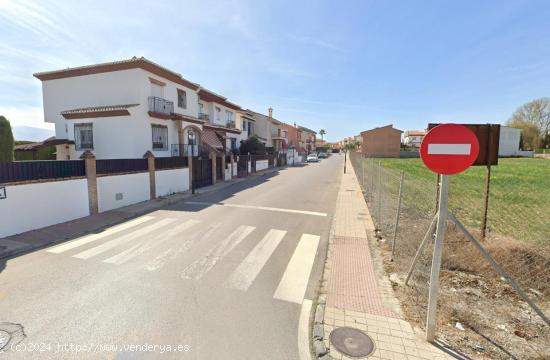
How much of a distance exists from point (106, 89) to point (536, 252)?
20.7 meters

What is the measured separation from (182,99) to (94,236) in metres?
15.7

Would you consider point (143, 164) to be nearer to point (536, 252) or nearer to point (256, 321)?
point (256, 321)

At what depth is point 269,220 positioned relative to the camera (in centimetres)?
849

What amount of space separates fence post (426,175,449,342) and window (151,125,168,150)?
1755cm

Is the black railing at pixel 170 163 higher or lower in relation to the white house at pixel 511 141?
lower

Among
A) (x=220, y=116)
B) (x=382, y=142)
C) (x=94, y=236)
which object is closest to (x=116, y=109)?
(x=94, y=236)

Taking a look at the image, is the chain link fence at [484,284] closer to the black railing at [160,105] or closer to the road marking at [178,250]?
the road marking at [178,250]

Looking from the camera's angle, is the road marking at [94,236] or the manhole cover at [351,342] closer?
the manhole cover at [351,342]

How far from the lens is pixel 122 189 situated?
10500 mm

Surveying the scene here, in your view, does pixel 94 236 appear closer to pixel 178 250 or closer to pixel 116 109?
pixel 178 250

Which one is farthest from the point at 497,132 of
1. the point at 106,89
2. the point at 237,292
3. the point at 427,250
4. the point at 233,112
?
the point at 233,112

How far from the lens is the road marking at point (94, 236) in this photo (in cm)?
613

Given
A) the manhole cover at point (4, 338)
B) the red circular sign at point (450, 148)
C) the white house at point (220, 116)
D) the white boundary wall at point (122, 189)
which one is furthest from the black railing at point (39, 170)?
the white house at point (220, 116)

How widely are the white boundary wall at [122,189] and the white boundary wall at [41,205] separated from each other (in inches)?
26.4
